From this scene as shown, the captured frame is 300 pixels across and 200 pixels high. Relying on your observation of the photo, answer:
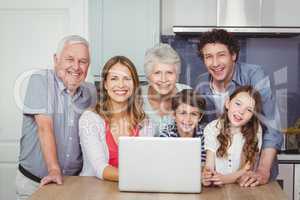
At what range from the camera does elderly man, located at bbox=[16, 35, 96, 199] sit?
2521 mm

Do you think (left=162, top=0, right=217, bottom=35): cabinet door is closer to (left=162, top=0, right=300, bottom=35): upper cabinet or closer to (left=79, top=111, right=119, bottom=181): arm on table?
(left=162, top=0, right=300, bottom=35): upper cabinet

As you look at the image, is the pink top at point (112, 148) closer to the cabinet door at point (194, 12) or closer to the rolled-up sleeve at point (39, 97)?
the rolled-up sleeve at point (39, 97)

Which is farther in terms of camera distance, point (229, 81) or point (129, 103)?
point (229, 81)

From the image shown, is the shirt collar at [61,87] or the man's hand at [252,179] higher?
the shirt collar at [61,87]

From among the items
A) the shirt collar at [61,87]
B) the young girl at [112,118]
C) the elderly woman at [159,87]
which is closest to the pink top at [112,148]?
the young girl at [112,118]

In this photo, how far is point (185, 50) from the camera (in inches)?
126

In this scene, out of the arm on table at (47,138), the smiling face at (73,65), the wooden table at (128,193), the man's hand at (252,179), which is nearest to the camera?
the wooden table at (128,193)

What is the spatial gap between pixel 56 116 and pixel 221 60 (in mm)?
970

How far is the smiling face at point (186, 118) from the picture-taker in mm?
2535

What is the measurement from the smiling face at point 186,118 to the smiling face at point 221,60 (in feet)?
0.90

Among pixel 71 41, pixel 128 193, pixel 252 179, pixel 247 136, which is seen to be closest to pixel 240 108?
pixel 247 136

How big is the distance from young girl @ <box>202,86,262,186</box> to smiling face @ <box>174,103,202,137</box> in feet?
0.25

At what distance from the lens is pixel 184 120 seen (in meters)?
2.54

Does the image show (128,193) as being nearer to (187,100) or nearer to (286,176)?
(187,100)
